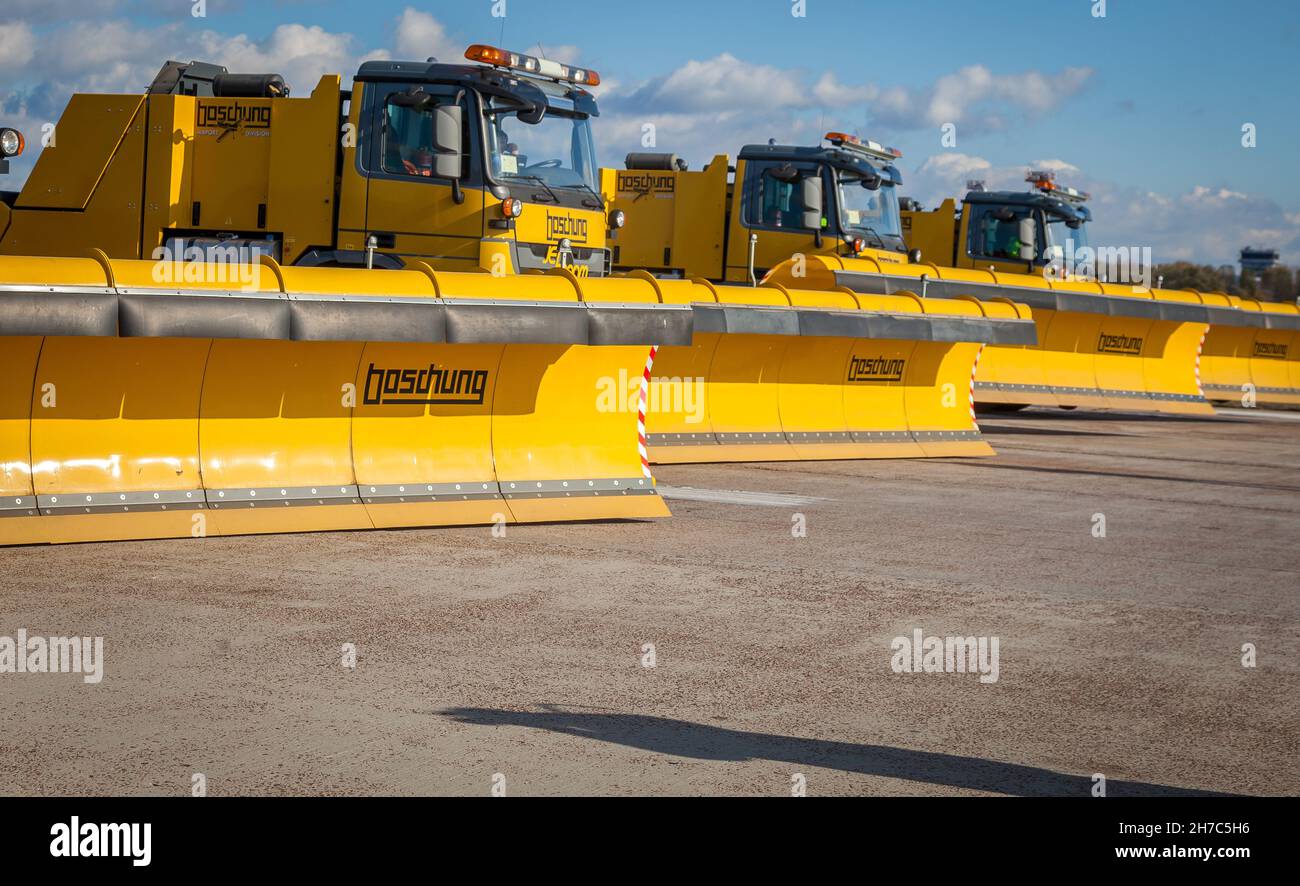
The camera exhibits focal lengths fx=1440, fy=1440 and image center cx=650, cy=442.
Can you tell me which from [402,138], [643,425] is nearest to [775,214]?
[402,138]

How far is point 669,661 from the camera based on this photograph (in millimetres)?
5652

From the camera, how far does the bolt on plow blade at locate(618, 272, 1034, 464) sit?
12.0 meters

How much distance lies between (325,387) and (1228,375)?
57.8ft

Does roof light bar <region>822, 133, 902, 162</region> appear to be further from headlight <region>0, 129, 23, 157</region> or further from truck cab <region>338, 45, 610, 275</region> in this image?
headlight <region>0, 129, 23, 157</region>

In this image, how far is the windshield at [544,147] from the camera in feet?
40.4

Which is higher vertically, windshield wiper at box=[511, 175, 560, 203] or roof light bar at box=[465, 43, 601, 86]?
roof light bar at box=[465, 43, 601, 86]

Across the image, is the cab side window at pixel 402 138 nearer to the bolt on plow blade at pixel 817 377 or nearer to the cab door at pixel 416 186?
the cab door at pixel 416 186

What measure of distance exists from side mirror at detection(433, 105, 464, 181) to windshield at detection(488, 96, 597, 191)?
A: 30 cm

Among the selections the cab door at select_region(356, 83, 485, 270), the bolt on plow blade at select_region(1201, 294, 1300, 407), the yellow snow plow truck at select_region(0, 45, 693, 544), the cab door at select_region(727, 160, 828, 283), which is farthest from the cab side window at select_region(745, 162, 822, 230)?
→ the bolt on plow blade at select_region(1201, 294, 1300, 407)

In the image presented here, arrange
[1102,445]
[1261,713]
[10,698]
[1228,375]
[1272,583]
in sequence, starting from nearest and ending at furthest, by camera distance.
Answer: [10,698], [1261,713], [1272,583], [1102,445], [1228,375]

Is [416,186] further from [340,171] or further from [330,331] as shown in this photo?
[330,331]

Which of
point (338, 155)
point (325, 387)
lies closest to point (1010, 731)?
point (325, 387)
